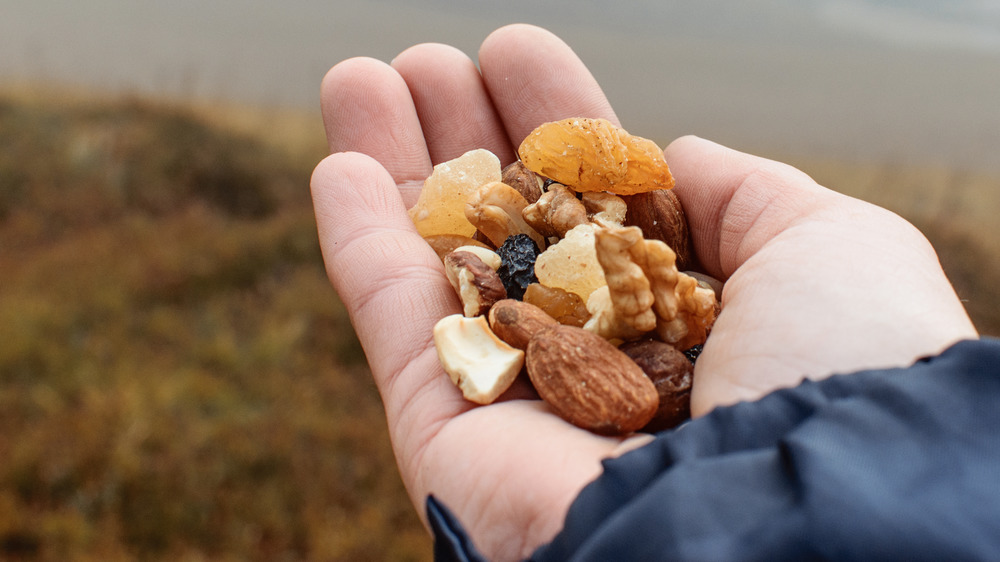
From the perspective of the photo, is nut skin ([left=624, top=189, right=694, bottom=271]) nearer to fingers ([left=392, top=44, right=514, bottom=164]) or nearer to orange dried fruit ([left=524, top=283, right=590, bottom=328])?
orange dried fruit ([left=524, top=283, right=590, bottom=328])

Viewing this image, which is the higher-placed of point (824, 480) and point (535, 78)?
point (535, 78)

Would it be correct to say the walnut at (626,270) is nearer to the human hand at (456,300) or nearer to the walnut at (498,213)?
the human hand at (456,300)

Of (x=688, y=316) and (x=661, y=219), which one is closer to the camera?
(x=688, y=316)

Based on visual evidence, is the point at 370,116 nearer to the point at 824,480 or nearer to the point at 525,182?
the point at 525,182

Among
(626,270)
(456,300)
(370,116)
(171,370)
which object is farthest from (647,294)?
(171,370)

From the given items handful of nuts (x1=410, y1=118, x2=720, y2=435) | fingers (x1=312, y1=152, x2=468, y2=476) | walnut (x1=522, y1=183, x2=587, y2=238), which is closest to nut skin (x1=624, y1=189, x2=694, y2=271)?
handful of nuts (x1=410, y1=118, x2=720, y2=435)

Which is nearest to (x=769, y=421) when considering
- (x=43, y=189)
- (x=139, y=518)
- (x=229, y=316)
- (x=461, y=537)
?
(x=461, y=537)
